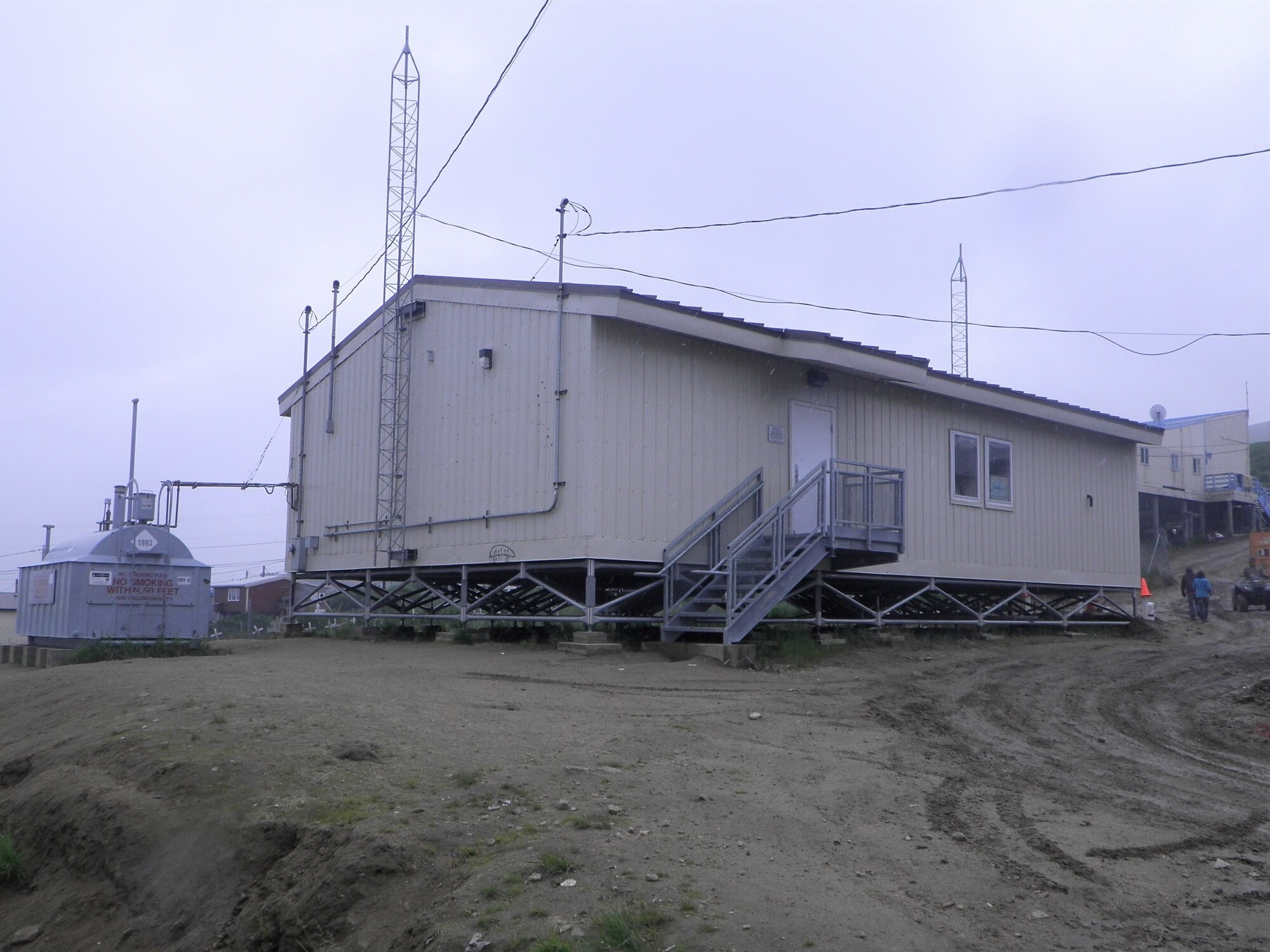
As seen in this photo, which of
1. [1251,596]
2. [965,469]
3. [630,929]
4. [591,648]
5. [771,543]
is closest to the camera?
[630,929]

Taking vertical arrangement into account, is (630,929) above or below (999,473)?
below

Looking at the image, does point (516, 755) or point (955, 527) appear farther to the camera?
point (955, 527)

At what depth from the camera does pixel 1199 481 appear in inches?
2288

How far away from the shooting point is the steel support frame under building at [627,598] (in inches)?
595

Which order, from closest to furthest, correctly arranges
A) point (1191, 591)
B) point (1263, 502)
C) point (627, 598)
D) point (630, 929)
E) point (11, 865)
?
1. point (630, 929)
2. point (11, 865)
3. point (627, 598)
4. point (1191, 591)
5. point (1263, 502)

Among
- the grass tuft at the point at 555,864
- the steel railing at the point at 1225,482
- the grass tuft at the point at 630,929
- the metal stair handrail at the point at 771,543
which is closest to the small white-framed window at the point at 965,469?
the metal stair handrail at the point at 771,543

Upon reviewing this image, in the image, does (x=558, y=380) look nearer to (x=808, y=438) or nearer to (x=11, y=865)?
(x=808, y=438)

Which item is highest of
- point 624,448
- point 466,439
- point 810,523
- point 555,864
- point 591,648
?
point 466,439

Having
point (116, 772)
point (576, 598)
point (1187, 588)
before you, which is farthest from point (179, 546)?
point (1187, 588)

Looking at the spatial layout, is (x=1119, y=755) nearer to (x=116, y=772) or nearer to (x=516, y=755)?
(x=516, y=755)

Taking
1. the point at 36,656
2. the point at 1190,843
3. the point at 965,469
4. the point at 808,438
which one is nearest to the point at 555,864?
the point at 1190,843

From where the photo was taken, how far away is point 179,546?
1791cm

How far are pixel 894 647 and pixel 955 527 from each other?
3.73 m

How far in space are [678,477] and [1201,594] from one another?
16.9 meters
